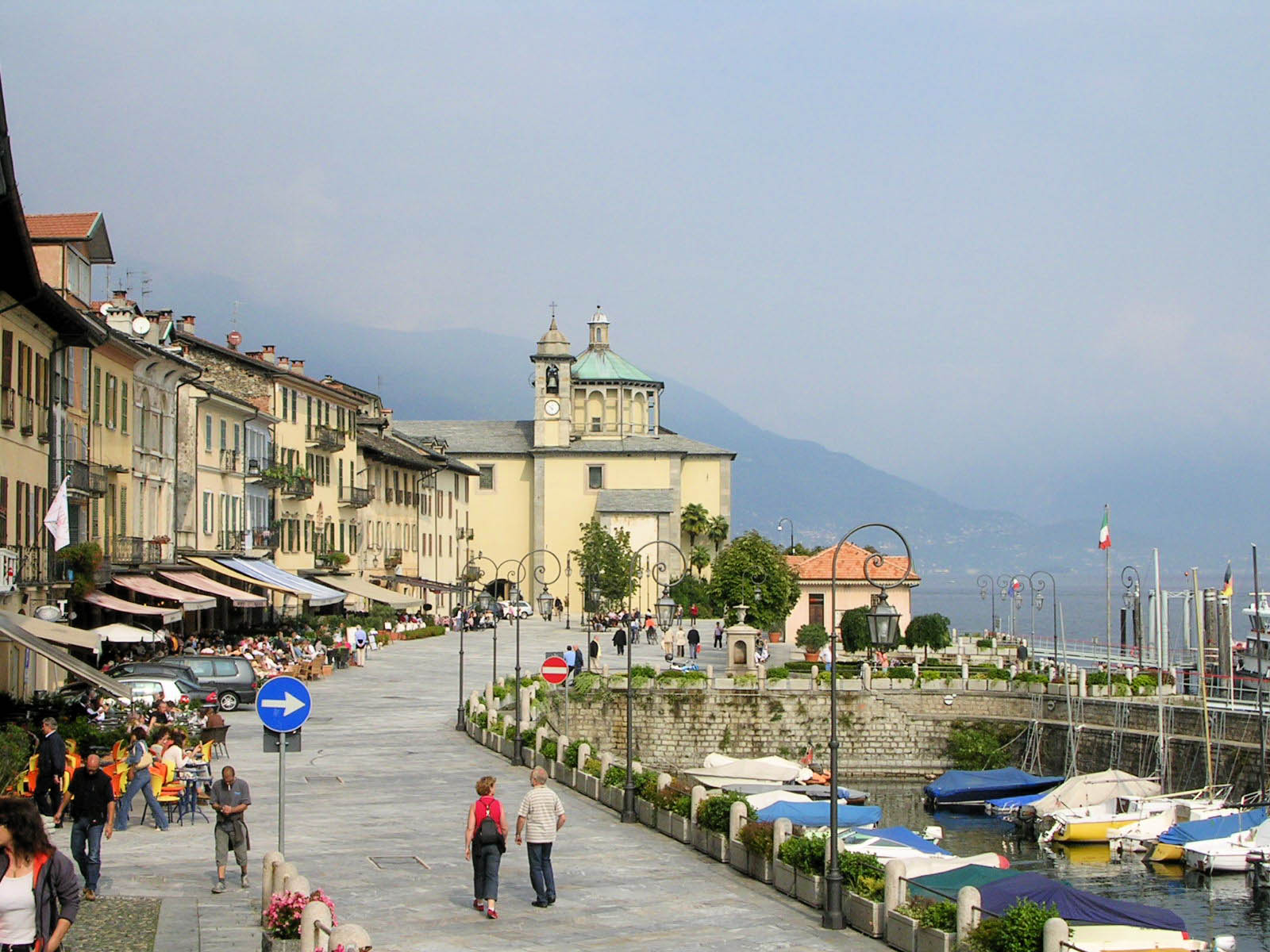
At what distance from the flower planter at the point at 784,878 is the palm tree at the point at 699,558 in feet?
273

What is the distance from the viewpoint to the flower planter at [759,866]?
22.0m

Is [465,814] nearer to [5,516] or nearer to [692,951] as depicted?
[692,951]

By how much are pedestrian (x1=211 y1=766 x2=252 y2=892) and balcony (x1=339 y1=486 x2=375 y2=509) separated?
182 ft

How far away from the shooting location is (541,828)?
18.7 metres

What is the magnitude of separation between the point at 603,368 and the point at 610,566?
118ft

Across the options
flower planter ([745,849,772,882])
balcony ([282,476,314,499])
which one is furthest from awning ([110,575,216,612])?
flower planter ([745,849,772,882])

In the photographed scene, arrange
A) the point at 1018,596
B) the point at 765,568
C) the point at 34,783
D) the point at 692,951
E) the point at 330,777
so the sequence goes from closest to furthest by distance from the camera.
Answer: the point at 692,951 → the point at 34,783 → the point at 330,777 → the point at 765,568 → the point at 1018,596

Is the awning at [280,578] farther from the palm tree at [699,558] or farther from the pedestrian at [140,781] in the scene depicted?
the palm tree at [699,558]

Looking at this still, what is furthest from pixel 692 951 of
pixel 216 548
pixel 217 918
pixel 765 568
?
pixel 765 568

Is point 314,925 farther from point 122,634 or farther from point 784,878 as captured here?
point 122,634

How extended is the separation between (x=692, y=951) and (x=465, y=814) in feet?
32.6

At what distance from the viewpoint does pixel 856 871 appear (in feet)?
66.0

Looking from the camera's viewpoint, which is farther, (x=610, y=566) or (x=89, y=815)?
(x=610, y=566)

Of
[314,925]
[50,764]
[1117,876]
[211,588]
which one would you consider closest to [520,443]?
[211,588]
